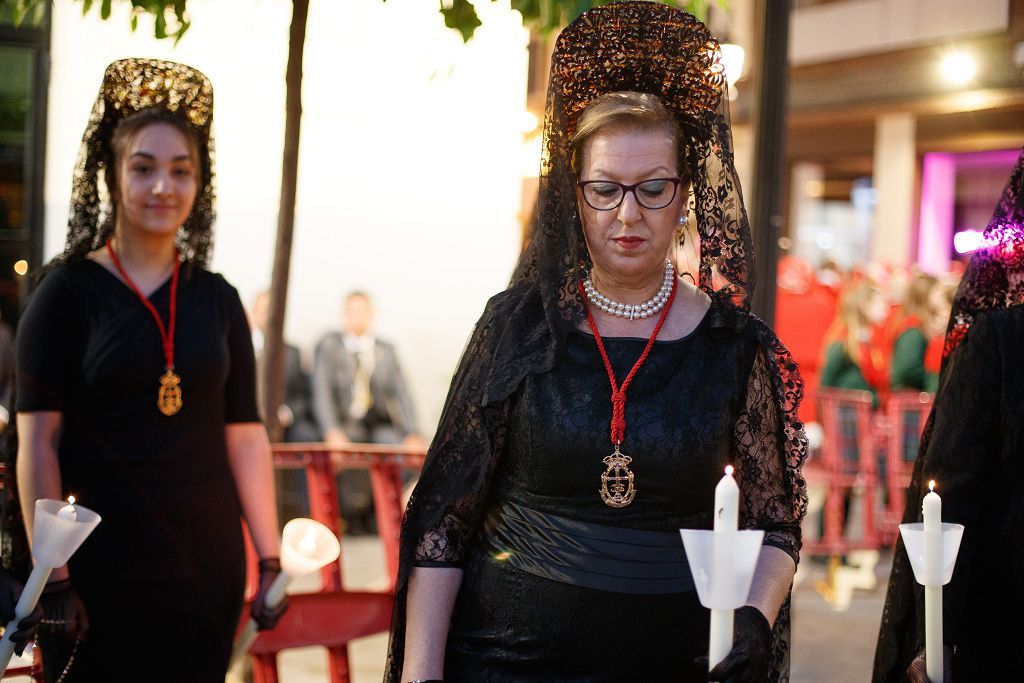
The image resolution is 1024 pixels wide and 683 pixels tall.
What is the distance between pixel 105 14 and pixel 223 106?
392 centimetres

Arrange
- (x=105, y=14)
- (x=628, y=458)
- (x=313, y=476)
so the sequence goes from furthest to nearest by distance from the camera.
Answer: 1. (x=313, y=476)
2. (x=105, y=14)
3. (x=628, y=458)

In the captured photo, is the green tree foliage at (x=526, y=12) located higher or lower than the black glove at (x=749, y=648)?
higher

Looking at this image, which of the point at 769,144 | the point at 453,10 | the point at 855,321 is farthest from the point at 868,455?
the point at 453,10

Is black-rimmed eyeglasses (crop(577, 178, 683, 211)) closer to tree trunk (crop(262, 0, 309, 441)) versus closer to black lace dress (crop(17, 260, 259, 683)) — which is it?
black lace dress (crop(17, 260, 259, 683))

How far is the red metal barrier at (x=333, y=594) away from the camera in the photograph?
158 inches

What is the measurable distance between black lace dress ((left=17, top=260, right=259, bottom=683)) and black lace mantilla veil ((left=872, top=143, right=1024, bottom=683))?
173 cm

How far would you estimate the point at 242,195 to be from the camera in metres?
8.09

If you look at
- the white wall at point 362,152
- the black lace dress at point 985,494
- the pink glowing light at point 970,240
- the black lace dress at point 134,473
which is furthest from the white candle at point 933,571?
the white wall at point 362,152

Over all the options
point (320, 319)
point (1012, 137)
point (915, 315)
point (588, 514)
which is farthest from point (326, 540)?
point (1012, 137)

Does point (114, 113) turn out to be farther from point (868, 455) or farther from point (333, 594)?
point (868, 455)

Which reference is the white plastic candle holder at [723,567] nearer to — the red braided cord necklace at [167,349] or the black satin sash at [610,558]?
the black satin sash at [610,558]

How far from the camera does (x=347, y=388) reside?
29.1 ft

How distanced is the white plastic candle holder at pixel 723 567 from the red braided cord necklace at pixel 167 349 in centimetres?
202

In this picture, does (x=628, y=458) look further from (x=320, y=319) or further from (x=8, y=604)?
(x=320, y=319)
